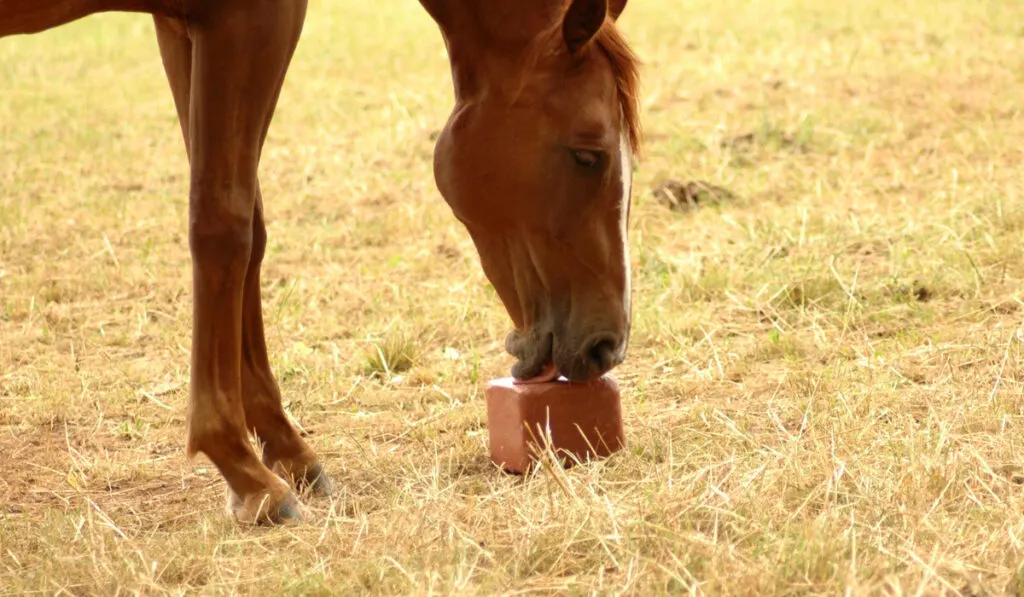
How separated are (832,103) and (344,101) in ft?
9.24

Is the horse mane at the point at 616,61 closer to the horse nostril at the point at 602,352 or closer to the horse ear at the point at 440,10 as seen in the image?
the horse ear at the point at 440,10

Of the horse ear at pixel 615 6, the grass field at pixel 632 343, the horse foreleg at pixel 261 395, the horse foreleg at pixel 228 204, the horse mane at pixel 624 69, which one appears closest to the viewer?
the grass field at pixel 632 343

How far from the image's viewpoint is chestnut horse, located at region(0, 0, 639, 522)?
269 centimetres

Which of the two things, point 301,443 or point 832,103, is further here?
point 832,103

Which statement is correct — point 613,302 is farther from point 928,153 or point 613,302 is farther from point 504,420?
point 928,153

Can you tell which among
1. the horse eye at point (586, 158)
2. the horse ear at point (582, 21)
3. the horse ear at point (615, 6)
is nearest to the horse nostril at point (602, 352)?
the horse eye at point (586, 158)

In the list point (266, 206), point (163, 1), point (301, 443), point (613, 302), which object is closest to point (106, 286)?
point (266, 206)

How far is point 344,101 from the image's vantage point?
25.5ft

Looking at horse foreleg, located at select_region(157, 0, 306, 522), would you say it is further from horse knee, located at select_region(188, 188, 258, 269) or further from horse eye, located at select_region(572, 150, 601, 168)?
horse eye, located at select_region(572, 150, 601, 168)

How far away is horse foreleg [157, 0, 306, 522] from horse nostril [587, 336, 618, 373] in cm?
70

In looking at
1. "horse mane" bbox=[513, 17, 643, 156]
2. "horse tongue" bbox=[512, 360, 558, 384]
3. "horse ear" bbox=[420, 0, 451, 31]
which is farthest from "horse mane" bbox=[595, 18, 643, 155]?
"horse tongue" bbox=[512, 360, 558, 384]

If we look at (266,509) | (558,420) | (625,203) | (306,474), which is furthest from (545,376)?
(266,509)

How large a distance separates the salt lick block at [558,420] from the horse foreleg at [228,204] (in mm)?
533

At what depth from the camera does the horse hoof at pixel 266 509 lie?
8.93 feet
